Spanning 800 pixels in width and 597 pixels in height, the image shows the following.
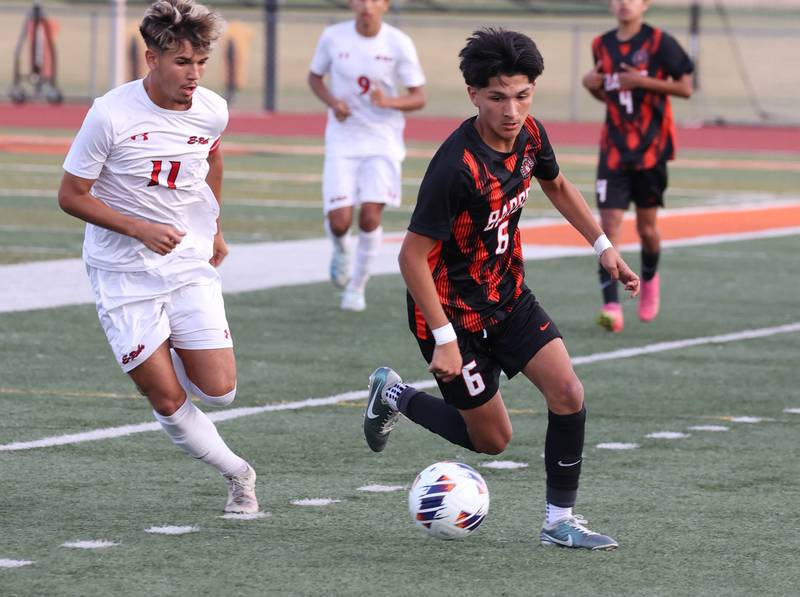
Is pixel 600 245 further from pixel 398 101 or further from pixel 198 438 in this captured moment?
pixel 398 101

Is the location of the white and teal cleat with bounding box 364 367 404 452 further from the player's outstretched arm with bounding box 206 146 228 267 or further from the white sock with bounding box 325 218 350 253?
the white sock with bounding box 325 218 350 253

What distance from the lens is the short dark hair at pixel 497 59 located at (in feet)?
19.4

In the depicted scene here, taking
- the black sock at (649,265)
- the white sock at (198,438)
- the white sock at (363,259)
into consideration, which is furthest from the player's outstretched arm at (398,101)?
the white sock at (198,438)

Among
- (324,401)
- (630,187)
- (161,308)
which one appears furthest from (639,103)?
(161,308)

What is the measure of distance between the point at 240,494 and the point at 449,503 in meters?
0.86

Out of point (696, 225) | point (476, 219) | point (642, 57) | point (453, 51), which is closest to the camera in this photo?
point (476, 219)

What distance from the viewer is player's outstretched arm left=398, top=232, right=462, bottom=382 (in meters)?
5.87

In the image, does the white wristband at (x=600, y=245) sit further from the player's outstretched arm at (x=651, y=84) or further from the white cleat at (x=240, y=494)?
the player's outstretched arm at (x=651, y=84)

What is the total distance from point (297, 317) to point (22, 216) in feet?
23.1

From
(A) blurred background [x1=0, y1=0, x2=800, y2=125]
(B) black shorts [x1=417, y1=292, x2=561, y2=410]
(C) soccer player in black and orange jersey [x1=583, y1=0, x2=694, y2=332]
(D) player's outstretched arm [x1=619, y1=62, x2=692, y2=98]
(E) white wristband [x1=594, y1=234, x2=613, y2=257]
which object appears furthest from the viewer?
(A) blurred background [x1=0, y1=0, x2=800, y2=125]

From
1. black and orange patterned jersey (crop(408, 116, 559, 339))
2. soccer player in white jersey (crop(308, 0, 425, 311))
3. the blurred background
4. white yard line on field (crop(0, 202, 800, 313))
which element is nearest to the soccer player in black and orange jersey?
soccer player in white jersey (crop(308, 0, 425, 311))

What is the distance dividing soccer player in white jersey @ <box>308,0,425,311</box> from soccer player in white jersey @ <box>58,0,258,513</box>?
5673 millimetres

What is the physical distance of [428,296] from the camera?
5.91 meters


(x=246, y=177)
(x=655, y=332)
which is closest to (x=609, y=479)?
(x=655, y=332)
